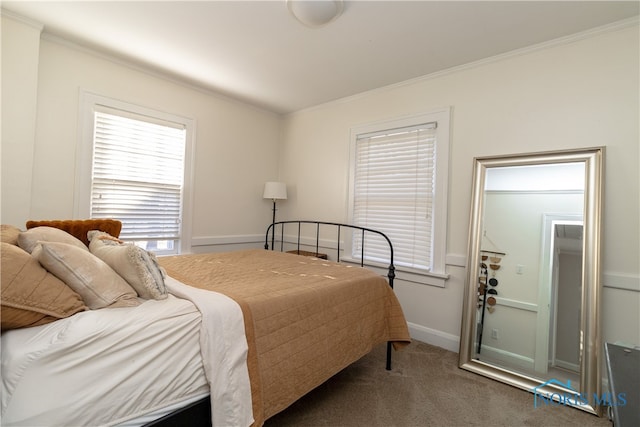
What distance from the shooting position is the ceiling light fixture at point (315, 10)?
73.4 inches

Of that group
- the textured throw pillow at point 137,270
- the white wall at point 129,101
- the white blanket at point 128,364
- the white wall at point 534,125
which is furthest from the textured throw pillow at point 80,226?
the white wall at point 534,125

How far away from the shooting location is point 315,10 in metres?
1.92

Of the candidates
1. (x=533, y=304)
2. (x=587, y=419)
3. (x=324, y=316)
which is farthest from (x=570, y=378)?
(x=324, y=316)

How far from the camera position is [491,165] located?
8.09 ft

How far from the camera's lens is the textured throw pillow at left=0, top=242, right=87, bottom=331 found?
3.02ft

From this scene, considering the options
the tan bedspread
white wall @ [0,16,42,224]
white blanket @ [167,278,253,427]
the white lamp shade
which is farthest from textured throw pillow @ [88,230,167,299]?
the white lamp shade

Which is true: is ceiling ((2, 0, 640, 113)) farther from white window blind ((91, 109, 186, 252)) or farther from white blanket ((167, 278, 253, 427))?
white blanket ((167, 278, 253, 427))

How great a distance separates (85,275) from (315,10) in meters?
1.90

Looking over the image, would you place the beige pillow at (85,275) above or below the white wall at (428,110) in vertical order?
below

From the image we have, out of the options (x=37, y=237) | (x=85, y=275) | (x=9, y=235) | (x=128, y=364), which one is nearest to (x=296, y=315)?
(x=128, y=364)

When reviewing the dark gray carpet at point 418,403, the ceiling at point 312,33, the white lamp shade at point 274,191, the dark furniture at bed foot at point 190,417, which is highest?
the ceiling at point 312,33

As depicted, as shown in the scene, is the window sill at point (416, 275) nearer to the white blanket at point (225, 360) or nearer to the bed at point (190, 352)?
the bed at point (190, 352)

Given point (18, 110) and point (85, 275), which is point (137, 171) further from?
point (85, 275)

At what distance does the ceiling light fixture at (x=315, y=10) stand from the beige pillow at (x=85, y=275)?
1.79 metres
